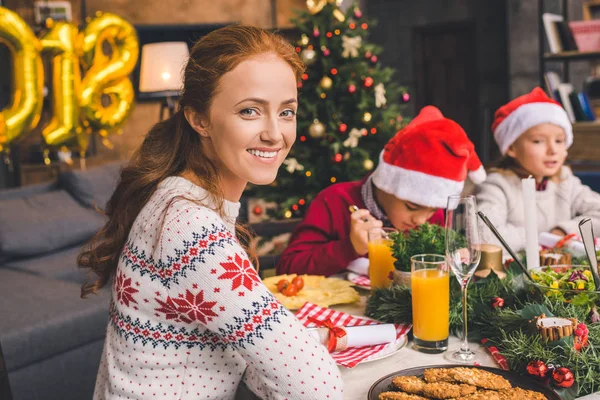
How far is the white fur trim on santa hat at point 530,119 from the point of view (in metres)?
2.33

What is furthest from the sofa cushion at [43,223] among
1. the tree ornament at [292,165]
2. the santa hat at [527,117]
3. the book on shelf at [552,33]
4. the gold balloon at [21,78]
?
the book on shelf at [552,33]

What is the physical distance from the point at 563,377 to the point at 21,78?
197 inches

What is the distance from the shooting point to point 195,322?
3.41ft

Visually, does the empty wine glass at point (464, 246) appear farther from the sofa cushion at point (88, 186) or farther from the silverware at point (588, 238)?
the sofa cushion at point (88, 186)

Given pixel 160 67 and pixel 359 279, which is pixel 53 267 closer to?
pixel 160 67

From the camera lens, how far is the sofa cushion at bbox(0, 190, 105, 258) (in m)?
3.63

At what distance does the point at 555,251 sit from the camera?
5.32 feet

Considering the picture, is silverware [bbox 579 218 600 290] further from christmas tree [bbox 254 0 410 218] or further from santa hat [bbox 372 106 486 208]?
christmas tree [bbox 254 0 410 218]

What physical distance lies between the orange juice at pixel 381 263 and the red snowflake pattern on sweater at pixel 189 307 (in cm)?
61

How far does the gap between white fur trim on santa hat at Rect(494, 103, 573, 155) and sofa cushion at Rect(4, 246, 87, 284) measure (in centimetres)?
229

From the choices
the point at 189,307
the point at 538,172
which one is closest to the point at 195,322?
the point at 189,307

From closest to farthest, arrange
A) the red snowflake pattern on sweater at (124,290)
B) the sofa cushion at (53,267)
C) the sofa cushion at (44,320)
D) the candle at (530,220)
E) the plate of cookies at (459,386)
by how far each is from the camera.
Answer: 1. the plate of cookies at (459,386)
2. the red snowflake pattern on sweater at (124,290)
3. the candle at (530,220)
4. the sofa cushion at (44,320)
5. the sofa cushion at (53,267)

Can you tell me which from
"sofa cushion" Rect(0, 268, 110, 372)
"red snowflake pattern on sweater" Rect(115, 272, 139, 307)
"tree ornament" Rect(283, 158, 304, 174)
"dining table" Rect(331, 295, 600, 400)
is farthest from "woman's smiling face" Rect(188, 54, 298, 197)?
"tree ornament" Rect(283, 158, 304, 174)

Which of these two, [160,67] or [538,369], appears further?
[160,67]
